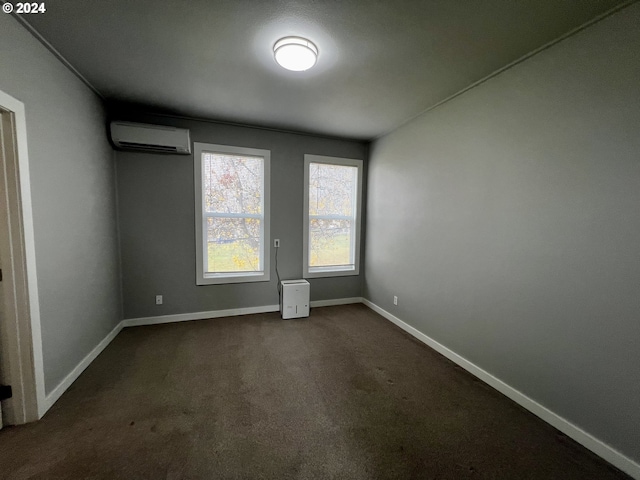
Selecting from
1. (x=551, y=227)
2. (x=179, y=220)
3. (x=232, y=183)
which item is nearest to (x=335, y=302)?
(x=232, y=183)

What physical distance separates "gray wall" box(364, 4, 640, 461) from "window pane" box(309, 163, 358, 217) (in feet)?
4.65

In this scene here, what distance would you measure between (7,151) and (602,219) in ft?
11.8

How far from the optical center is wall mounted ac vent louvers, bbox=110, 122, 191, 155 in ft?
9.09

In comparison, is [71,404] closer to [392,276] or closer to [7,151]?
[7,151]

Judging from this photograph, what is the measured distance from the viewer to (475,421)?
1.74 metres

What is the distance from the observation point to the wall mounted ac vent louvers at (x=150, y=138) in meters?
2.77

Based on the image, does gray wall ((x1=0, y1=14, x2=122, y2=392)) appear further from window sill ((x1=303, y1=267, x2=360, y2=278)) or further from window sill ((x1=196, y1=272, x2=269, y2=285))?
window sill ((x1=303, y1=267, x2=360, y2=278))

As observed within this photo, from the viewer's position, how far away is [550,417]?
1.74 metres

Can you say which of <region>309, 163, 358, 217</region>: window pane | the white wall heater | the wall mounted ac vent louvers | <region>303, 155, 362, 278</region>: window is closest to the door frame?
the wall mounted ac vent louvers

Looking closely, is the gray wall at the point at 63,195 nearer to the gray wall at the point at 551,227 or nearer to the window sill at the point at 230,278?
the window sill at the point at 230,278

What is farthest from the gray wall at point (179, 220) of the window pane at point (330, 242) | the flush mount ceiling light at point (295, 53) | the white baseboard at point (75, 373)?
the flush mount ceiling light at point (295, 53)

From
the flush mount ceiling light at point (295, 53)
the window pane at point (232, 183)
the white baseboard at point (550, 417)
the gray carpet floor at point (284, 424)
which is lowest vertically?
the gray carpet floor at point (284, 424)

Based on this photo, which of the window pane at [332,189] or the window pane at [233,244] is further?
the window pane at [332,189]

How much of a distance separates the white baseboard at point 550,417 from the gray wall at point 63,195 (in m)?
3.37
